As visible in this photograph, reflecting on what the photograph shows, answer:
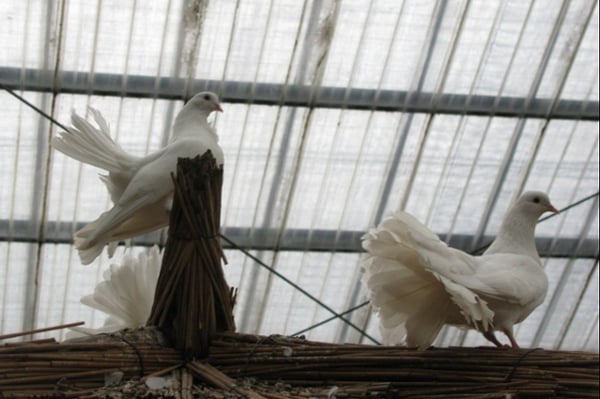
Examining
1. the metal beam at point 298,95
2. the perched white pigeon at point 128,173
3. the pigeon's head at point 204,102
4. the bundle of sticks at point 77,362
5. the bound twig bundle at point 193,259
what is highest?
the metal beam at point 298,95

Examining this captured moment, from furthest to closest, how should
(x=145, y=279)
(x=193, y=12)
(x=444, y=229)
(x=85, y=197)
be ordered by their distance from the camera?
(x=444, y=229), (x=85, y=197), (x=193, y=12), (x=145, y=279)

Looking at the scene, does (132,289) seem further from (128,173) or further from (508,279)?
(508,279)

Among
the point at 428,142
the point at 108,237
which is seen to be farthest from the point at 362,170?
the point at 108,237

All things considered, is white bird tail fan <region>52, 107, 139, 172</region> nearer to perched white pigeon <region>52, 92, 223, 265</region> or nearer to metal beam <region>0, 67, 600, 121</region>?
perched white pigeon <region>52, 92, 223, 265</region>

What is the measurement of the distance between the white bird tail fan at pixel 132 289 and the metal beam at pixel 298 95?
134 inches

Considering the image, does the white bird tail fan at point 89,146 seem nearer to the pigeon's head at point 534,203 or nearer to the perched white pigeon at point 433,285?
the perched white pigeon at point 433,285

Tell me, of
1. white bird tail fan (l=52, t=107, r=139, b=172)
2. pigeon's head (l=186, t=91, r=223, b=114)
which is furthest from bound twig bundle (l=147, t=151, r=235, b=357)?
pigeon's head (l=186, t=91, r=223, b=114)

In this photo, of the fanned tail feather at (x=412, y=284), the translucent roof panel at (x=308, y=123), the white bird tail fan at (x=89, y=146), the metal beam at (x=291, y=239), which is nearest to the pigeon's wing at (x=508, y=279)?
the fanned tail feather at (x=412, y=284)

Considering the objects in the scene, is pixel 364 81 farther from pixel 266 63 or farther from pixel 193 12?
pixel 193 12

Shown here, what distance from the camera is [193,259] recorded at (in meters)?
6.23

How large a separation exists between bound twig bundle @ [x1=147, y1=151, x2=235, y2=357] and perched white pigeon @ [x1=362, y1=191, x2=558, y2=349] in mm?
781

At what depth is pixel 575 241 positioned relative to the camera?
12547 millimetres

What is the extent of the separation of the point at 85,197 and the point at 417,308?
16.1 ft

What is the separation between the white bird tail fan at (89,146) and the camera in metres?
7.18
